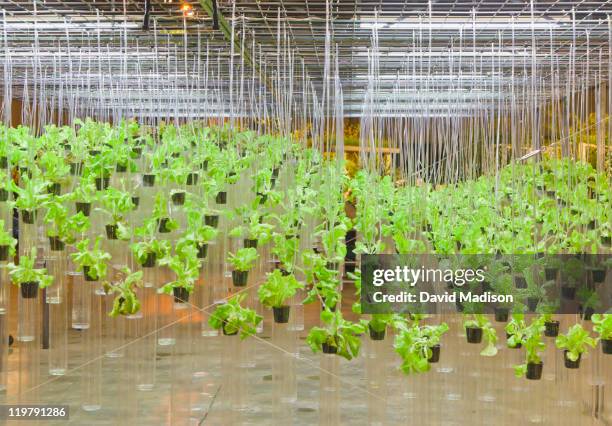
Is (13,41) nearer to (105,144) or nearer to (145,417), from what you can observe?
(105,144)

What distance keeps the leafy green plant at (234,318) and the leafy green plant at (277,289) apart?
105 mm

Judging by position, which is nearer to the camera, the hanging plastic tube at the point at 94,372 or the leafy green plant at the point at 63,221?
the leafy green plant at the point at 63,221

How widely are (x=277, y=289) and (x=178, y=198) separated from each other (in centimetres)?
94

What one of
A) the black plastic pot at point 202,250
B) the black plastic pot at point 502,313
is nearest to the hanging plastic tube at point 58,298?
the black plastic pot at point 202,250

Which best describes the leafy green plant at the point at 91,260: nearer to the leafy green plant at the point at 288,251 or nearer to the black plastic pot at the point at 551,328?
the leafy green plant at the point at 288,251

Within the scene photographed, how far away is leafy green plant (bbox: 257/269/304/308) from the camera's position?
3799 millimetres

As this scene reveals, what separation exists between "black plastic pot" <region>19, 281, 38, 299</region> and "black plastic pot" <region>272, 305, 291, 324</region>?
122 cm

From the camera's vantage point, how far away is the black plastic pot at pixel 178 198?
14.4 feet

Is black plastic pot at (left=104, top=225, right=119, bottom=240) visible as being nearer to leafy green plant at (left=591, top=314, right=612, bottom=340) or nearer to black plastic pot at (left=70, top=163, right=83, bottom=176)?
black plastic pot at (left=70, top=163, right=83, bottom=176)

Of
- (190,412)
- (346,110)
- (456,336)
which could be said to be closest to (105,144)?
(190,412)

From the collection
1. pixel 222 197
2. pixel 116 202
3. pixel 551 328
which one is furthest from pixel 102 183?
pixel 551 328

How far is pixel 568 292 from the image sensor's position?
412 cm

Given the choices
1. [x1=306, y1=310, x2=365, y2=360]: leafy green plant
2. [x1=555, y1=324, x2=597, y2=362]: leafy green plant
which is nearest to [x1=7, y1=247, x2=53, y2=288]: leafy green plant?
[x1=306, y1=310, x2=365, y2=360]: leafy green plant

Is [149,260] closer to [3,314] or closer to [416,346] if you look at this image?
[3,314]
